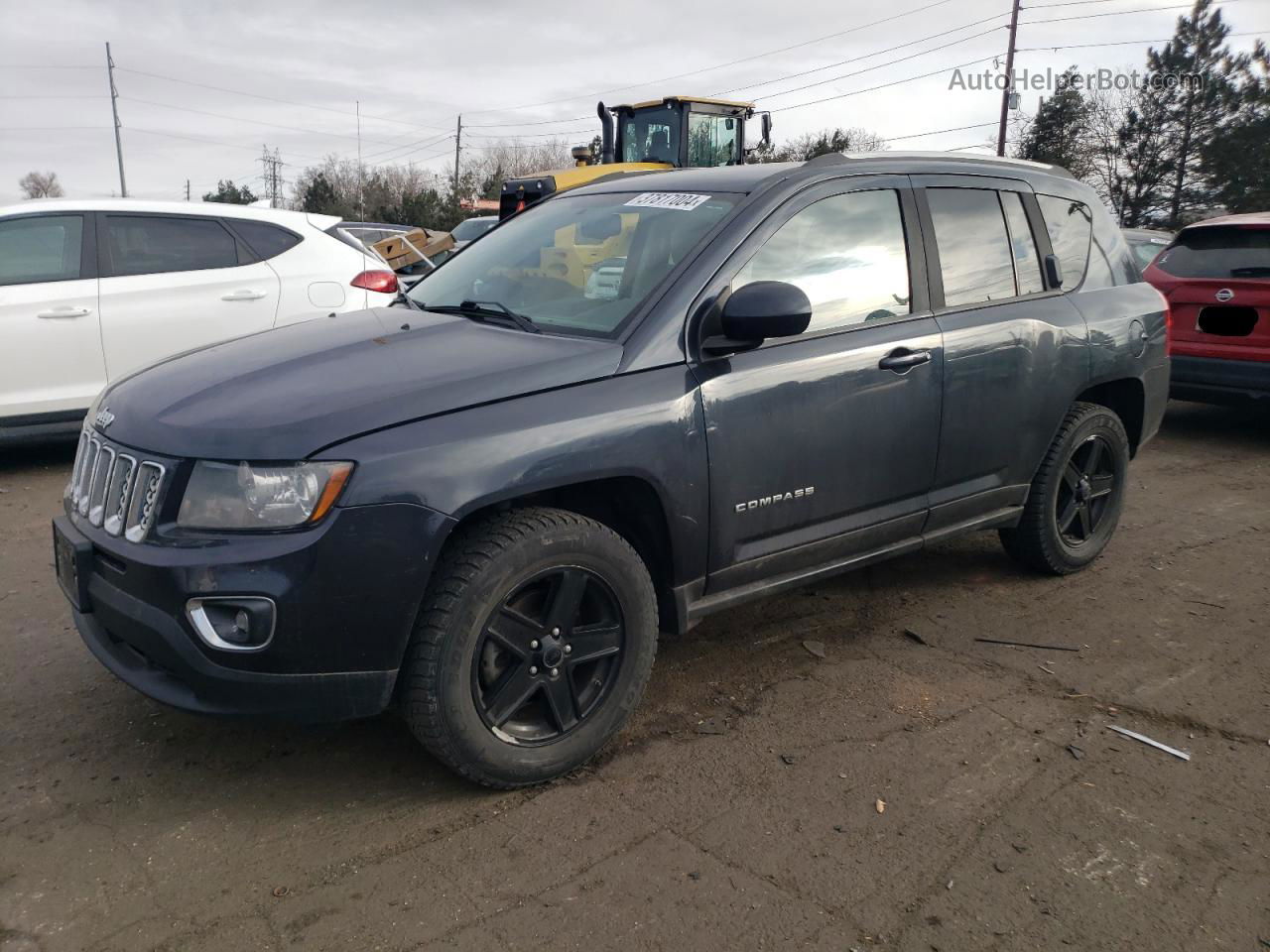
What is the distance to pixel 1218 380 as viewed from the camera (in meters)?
7.61

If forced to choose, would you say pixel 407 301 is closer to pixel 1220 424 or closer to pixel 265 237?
pixel 265 237

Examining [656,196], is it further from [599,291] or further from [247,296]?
[247,296]

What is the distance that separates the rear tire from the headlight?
3172 mm

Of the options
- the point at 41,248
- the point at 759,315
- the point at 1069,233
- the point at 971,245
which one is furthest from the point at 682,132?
the point at 759,315

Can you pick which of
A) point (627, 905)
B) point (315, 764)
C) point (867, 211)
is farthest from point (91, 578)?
point (867, 211)

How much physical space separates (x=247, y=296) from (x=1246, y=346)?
23.2ft

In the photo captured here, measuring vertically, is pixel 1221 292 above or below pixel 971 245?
below

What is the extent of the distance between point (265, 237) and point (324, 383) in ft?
15.7

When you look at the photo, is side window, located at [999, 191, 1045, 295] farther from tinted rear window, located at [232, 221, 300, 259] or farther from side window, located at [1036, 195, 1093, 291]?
tinted rear window, located at [232, 221, 300, 259]

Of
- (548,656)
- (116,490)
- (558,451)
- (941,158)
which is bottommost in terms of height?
(548,656)

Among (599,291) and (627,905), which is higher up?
(599,291)

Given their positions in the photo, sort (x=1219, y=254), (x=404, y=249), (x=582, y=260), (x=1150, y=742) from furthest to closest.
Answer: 1. (x=404, y=249)
2. (x=1219, y=254)
3. (x=582, y=260)
4. (x=1150, y=742)

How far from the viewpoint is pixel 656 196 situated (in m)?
3.78

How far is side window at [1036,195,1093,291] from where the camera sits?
4.50 metres
